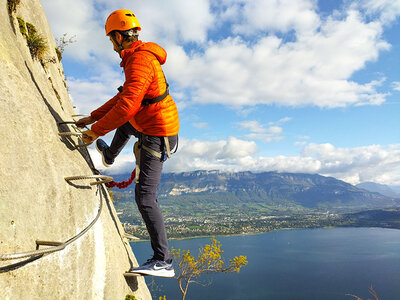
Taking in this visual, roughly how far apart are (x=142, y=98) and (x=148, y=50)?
0.65 m

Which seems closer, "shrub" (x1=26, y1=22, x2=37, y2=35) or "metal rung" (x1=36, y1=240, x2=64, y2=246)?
"metal rung" (x1=36, y1=240, x2=64, y2=246)

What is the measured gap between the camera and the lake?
70.9m

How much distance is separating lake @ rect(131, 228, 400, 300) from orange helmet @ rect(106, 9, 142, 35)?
5666cm

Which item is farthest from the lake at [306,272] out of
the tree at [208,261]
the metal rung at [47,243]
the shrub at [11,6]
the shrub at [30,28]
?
the shrub at [11,6]

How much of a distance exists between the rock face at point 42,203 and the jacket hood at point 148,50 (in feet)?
3.80

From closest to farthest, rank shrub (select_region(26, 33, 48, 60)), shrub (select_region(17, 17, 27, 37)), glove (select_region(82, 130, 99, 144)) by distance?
1. glove (select_region(82, 130, 99, 144))
2. shrub (select_region(17, 17, 27, 37))
3. shrub (select_region(26, 33, 48, 60))

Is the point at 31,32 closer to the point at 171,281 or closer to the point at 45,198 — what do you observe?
the point at 45,198

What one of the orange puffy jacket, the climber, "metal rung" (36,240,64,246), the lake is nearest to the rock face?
"metal rung" (36,240,64,246)

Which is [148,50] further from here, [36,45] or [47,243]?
[47,243]

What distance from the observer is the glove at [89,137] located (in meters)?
3.46

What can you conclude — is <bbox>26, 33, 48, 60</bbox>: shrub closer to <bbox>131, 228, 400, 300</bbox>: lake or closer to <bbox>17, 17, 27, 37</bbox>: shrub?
<bbox>17, 17, 27, 37</bbox>: shrub

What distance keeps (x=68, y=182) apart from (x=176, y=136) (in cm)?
163

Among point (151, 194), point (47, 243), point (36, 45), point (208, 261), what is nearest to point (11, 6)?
point (36, 45)

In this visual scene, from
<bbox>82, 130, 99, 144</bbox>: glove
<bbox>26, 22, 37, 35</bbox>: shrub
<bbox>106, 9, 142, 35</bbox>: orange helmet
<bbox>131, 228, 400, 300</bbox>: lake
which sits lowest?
<bbox>131, 228, 400, 300</bbox>: lake
